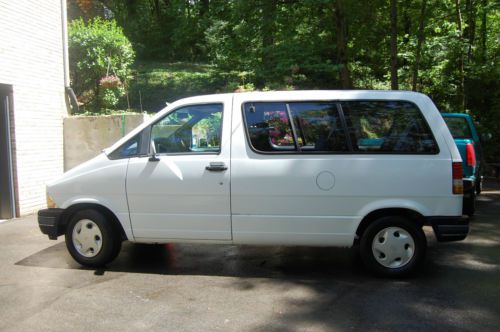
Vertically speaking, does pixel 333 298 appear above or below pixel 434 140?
below

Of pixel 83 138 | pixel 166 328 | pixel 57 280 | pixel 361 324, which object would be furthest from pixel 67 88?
pixel 361 324

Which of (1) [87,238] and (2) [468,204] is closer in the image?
(1) [87,238]

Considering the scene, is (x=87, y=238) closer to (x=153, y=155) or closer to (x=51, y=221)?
(x=51, y=221)

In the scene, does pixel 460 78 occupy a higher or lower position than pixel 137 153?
higher

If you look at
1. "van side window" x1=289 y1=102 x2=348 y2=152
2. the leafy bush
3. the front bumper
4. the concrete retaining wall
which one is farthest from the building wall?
"van side window" x1=289 y1=102 x2=348 y2=152

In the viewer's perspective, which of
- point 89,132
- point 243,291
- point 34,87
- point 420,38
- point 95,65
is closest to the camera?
point 243,291

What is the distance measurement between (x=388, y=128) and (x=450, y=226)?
1.20 m

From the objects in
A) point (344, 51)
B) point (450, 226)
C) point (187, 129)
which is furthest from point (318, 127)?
point (344, 51)

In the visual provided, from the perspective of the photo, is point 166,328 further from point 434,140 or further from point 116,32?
point 116,32

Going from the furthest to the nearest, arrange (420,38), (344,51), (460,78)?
(460,78) < (420,38) < (344,51)

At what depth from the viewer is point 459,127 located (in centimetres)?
986

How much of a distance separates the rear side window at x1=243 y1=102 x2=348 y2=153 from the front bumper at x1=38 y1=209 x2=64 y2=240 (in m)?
2.47

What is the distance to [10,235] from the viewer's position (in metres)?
7.57

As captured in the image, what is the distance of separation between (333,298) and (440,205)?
4.93 feet
